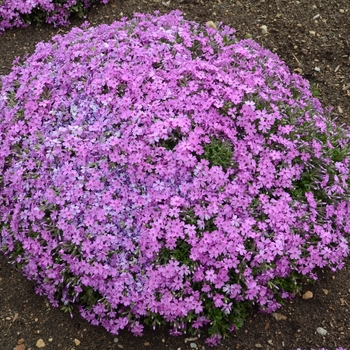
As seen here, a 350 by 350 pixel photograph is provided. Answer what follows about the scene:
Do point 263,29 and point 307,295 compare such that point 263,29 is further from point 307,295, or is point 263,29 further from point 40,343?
point 40,343

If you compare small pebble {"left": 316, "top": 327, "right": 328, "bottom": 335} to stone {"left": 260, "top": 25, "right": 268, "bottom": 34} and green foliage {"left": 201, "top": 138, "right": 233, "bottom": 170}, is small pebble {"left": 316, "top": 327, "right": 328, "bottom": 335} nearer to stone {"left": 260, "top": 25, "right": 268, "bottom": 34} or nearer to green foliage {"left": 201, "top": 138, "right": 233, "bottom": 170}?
green foliage {"left": 201, "top": 138, "right": 233, "bottom": 170}

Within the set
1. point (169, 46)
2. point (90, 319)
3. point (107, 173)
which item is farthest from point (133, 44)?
point (90, 319)

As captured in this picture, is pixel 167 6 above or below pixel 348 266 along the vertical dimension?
above

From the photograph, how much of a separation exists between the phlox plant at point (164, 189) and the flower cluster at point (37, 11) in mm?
2060

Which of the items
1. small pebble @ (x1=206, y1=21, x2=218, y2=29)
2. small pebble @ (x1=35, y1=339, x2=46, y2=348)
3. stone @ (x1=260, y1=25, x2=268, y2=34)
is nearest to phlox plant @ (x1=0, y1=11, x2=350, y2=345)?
small pebble @ (x1=35, y1=339, x2=46, y2=348)

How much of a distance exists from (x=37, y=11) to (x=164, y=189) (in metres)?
3.38

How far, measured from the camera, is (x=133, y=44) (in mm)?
3820

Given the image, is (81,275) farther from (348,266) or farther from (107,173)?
(348,266)

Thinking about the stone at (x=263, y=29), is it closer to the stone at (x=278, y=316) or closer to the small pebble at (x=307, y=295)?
the small pebble at (x=307, y=295)

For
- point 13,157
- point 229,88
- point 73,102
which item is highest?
point 229,88

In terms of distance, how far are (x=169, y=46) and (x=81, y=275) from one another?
5.49 ft

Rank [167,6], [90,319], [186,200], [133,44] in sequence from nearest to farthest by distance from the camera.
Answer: [186,200]
[90,319]
[133,44]
[167,6]

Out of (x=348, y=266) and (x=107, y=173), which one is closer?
(x=107, y=173)

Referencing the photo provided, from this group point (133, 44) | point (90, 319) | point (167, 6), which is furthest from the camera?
point (167, 6)
